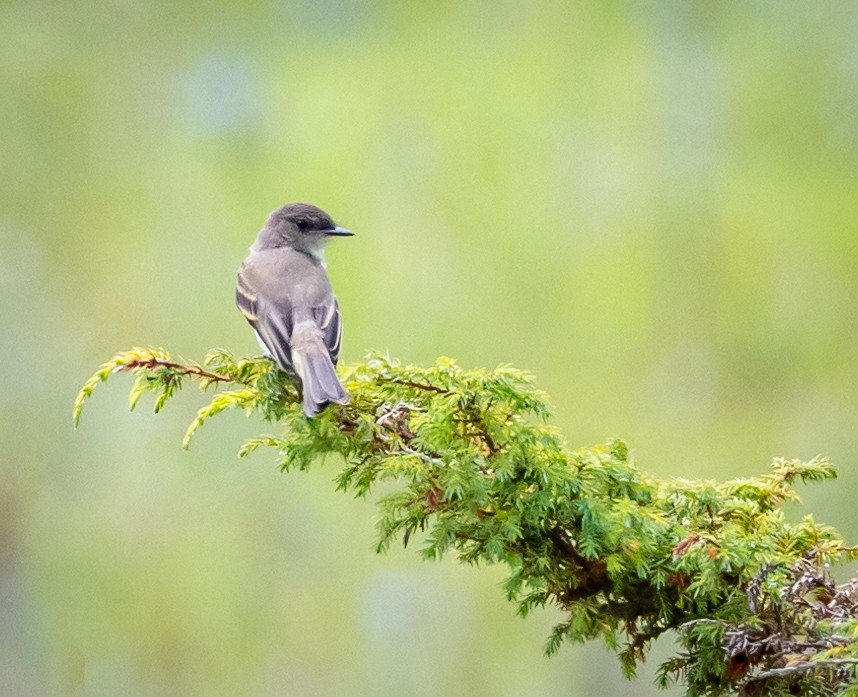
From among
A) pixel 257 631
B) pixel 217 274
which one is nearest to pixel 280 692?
pixel 257 631

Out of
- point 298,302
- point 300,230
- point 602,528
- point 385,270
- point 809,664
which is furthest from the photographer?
point 385,270

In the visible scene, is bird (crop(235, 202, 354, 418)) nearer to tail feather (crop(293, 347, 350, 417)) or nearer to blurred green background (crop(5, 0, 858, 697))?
tail feather (crop(293, 347, 350, 417))

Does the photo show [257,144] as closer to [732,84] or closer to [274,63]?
[274,63]

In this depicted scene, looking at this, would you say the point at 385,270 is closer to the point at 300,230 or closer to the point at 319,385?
the point at 300,230

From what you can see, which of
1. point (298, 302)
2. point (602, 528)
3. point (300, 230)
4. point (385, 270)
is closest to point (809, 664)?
point (602, 528)

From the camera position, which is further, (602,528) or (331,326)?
(331,326)

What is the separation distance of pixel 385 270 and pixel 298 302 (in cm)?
171

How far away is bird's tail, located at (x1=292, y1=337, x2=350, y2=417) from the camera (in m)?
1.51

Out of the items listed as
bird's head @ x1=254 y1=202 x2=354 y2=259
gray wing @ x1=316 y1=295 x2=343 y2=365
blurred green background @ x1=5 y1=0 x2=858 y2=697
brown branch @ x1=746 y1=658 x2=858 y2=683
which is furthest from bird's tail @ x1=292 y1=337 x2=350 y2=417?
blurred green background @ x1=5 y1=0 x2=858 y2=697

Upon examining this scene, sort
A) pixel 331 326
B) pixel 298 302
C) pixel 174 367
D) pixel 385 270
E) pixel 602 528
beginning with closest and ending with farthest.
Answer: pixel 602 528
pixel 174 367
pixel 331 326
pixel 298 302
pixel 385 270

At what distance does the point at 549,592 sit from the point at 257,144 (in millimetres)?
3303

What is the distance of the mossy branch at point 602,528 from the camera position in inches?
47.5

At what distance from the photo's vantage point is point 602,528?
4.12ft

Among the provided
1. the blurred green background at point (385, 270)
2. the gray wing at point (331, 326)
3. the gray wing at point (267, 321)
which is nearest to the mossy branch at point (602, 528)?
the gray wing at point (267, 321)
